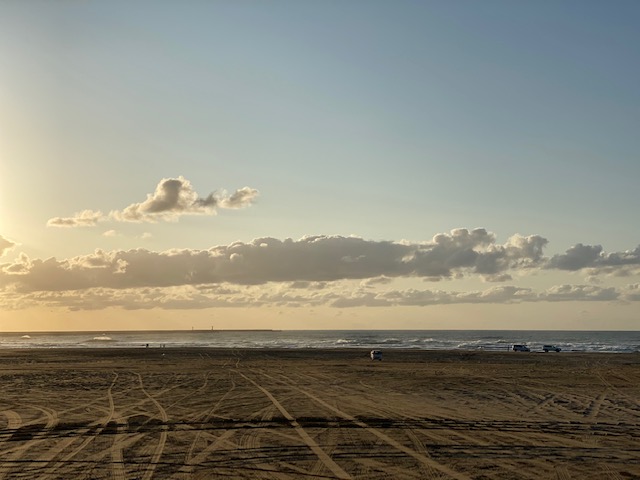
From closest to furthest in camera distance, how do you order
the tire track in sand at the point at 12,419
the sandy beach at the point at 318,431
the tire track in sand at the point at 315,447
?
the tire track in sand at the point at 315,447
the sandy beach at the point at 318,431
the tire track in sand at the point at 12,419

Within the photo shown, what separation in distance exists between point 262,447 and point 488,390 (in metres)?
18.0

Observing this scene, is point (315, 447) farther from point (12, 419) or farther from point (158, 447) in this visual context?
point (12, 419)

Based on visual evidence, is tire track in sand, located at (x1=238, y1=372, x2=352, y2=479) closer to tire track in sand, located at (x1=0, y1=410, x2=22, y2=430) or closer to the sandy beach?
the sandy beach

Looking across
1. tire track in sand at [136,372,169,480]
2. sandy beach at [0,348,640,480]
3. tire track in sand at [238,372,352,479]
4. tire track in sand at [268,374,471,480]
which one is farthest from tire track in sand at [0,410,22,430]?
tire track in sand at [268,374,471,480]

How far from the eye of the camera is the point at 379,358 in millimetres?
60000

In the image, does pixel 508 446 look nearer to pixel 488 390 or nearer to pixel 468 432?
pixel 468 432

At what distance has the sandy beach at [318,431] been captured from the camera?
13.2m

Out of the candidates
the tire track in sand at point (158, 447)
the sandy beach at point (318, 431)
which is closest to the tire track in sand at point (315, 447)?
the sandy beach at point (318, 431)

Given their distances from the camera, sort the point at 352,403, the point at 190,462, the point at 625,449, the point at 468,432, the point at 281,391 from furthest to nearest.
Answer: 1. the point at 281,391
2. the point at 352,403
3. the point at 468,432
4. the point at 625,449
5. the point at 190,462

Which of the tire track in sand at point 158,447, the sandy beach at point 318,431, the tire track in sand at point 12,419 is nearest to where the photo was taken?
the tire track in sand at point 158,447

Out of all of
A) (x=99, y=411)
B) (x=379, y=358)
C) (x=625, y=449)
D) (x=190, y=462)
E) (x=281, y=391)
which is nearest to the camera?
(x=190, y=462)

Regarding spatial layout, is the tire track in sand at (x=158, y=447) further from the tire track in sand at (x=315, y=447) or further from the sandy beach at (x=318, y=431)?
the tire track in sand at (x=315, y=447)

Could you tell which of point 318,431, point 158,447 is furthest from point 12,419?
point 318,431

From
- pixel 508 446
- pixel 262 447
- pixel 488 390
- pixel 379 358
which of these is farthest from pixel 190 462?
pixel 379 358
